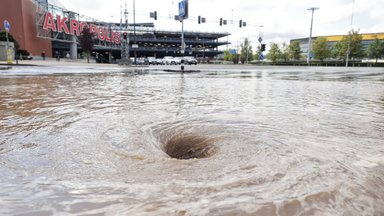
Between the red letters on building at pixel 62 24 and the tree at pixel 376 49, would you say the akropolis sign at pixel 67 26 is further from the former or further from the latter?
the tree at pixel 376 49

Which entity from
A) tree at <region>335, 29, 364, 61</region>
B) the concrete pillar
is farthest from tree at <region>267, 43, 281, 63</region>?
the concrete pillar

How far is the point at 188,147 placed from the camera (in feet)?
12.3

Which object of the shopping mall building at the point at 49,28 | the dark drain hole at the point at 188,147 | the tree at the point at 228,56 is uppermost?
the shopping mall building at the point at 49,28

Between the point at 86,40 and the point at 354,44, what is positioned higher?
the point at 354,44

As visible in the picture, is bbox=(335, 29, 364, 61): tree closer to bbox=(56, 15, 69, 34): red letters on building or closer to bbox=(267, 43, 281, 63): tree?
bbox=(267, 43, 281, 63): tree

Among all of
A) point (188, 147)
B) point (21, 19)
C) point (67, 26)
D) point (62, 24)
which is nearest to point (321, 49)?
point (67, 26)

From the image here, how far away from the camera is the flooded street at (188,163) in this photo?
6.93 ft

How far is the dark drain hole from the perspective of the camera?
353 centimetres

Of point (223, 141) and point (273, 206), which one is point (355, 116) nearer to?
point (223, 141)

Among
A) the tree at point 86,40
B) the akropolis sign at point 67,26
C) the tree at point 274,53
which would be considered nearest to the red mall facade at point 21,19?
the akropolis sign at point 67,26

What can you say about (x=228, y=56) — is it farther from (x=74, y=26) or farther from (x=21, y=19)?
(x=21, y=19)

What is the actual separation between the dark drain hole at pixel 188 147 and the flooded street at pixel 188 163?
0.05 feet

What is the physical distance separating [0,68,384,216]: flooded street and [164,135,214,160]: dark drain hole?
0.01 metres

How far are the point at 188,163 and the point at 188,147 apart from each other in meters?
0.85
